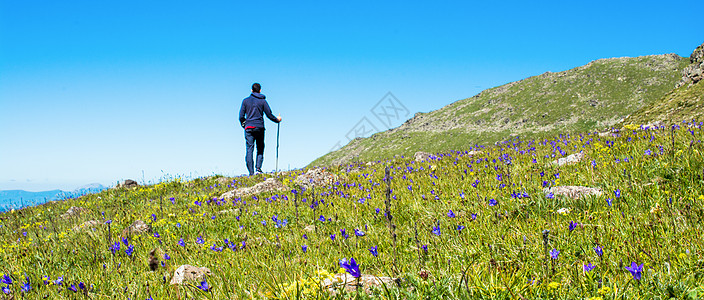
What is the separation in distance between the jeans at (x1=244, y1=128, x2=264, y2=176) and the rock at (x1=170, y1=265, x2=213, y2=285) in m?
11.0

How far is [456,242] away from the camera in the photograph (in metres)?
3.45

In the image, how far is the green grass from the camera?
2.45 metres

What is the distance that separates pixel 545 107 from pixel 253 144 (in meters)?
45.3

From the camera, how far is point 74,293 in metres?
3.54

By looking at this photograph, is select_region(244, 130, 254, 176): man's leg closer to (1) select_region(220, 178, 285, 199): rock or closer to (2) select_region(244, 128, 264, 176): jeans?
(2) select_region(244, 128, 264, 176): jeans

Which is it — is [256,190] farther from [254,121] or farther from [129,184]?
[129,184]

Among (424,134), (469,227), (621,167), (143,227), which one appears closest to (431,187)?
(469,227)

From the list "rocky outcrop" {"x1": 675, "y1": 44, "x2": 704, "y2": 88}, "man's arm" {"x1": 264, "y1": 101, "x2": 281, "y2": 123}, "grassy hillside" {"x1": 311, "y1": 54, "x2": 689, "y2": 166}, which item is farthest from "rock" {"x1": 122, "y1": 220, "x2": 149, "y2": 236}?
"grassy hillside" {"x1": 311, "y1": 54, "x2": 689, "y2": 166}

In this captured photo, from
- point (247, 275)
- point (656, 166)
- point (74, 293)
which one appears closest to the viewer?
point (247, 275)

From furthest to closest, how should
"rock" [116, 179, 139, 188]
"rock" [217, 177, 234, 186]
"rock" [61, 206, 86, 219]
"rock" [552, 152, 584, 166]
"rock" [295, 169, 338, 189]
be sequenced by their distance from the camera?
1. "rock" [116, 179, 139, 188]
2. "rock" [217, 177, 234, 186]
3. "rock" [61, 206, 86, 219]
4. "rock" [295, 169, 338, 189]
5. "rock" [552, 152, 584, 166]

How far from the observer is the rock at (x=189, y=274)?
3.22 m

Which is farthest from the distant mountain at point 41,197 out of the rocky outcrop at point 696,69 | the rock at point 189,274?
the rocky outcrop at point 696,69

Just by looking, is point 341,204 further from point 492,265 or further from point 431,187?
point 492,265

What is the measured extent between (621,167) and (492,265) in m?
3.44
